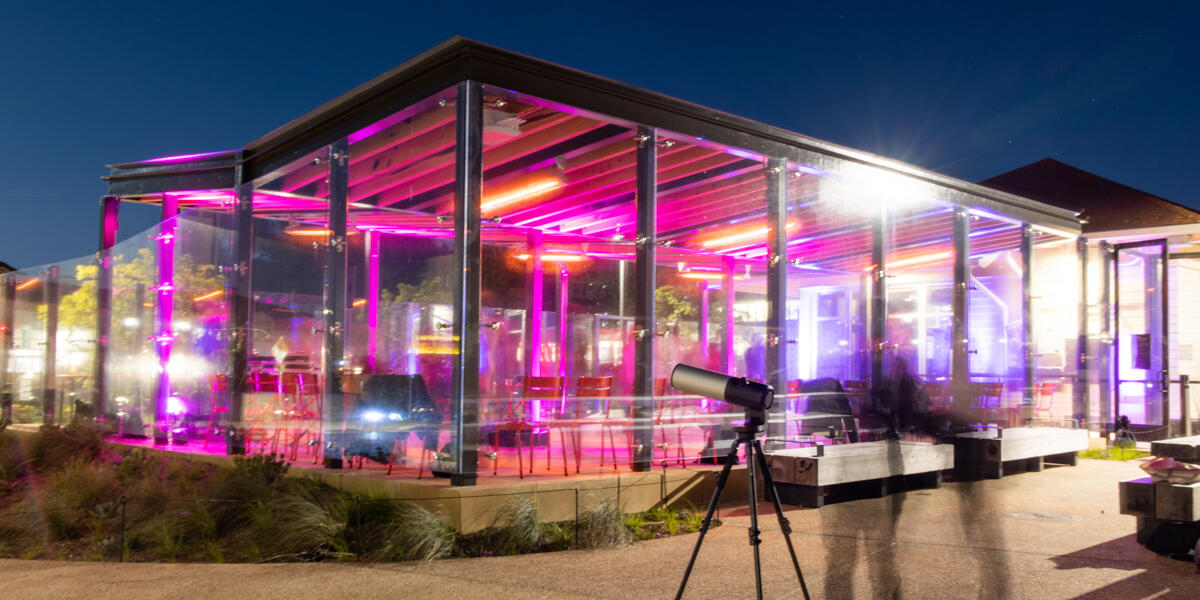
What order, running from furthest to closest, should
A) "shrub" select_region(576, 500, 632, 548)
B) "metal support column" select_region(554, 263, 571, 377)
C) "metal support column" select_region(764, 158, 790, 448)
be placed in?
1. "metal support column" select_region(554, 263, 571, 377)
2. "metal support column" select_region(764, 158, 790, 448)
3. "shrub" select_region(576, 500, 632, 548)

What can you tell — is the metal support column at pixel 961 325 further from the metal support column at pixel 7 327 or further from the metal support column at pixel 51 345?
the metal support column at pixel 7 327

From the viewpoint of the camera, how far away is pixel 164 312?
11586mm

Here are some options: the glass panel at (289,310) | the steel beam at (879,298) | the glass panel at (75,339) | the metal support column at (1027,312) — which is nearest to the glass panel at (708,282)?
the steel beam at (879,298)

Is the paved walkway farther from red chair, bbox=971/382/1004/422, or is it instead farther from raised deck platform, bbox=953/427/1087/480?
red chair, bbox=971/382/1004/422

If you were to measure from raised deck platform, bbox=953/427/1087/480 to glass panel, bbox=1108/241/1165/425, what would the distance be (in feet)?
15.1

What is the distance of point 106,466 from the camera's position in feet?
28.7

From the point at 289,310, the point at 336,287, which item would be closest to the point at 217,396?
the point at 289,310

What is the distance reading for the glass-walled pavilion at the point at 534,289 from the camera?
774 centimetres

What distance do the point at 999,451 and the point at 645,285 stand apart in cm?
532

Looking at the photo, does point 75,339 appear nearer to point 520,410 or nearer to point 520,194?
point 520,194

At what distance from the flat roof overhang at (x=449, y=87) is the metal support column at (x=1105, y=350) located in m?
4.03

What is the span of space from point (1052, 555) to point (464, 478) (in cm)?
457

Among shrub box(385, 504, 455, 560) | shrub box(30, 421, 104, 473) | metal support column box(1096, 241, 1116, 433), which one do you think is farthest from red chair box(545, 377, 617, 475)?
metal support column box(1096, 241, 1116, 433)

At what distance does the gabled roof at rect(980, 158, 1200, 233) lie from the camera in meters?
14.6
